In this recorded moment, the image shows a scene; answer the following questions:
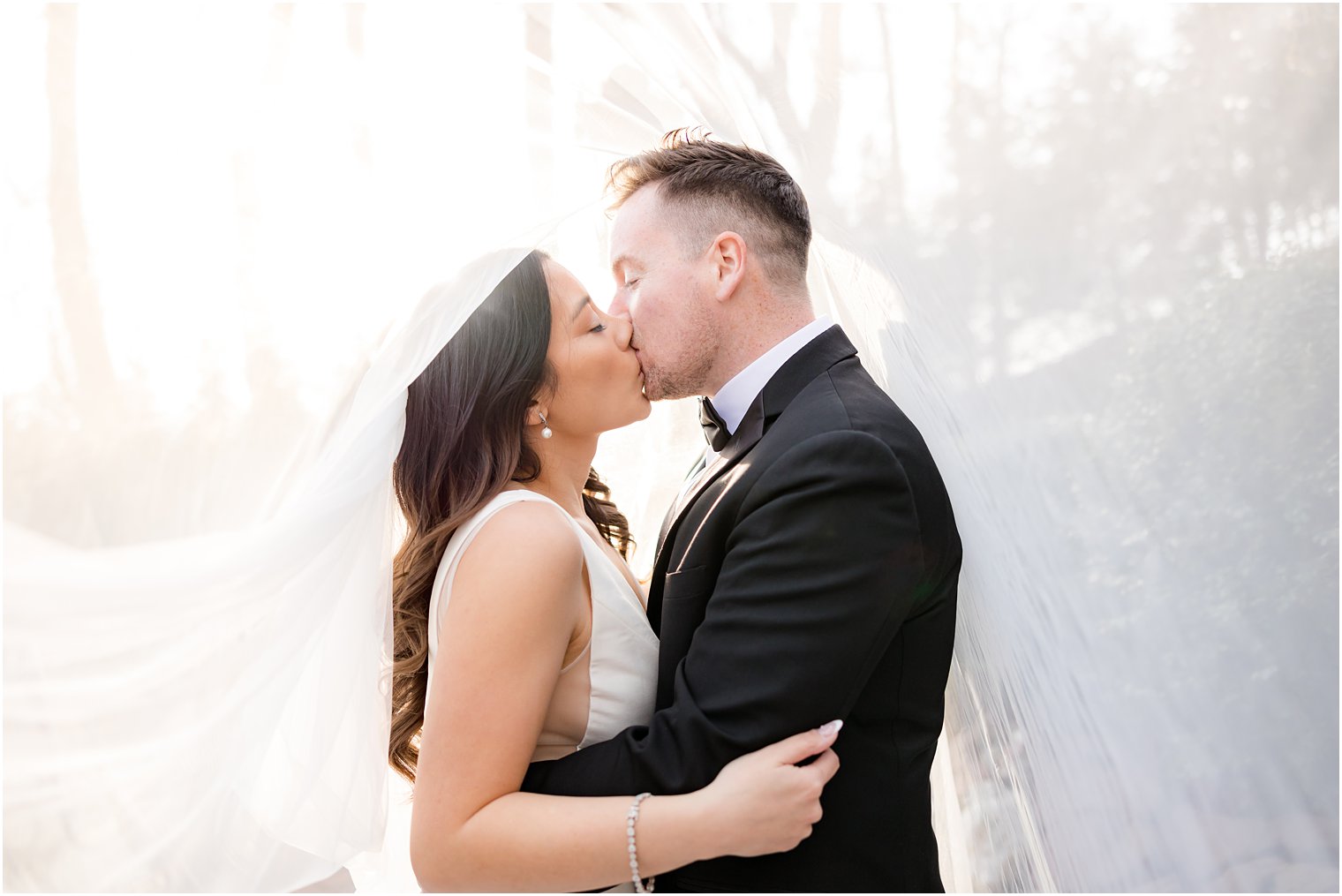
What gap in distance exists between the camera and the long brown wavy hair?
90.9 inches

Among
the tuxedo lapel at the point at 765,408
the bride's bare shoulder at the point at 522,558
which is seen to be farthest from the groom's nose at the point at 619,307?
the bride's bare shoulder at the point at 522,558

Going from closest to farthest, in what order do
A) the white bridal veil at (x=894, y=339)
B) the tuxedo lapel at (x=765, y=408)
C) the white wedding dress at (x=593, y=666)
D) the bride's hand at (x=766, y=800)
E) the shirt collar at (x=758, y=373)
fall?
1. the white bridal veil at (x=894, y=339)
2. the bride's hand at (x=766, y=800)
3. the white wedding dress at (x=593, y=666)
4. the tuxedo lapel at (x=765, y=408)
5. the shirt collar at (x=758, y=373)

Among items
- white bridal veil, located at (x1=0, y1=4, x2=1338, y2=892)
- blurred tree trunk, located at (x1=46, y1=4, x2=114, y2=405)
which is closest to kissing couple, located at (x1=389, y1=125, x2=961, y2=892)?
white bridal veil, located at (x1=0, y1=4, x2=1338, y2=892)

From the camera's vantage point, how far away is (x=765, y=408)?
7.59 ft

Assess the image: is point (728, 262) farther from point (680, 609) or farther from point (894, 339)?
point (680, 609)

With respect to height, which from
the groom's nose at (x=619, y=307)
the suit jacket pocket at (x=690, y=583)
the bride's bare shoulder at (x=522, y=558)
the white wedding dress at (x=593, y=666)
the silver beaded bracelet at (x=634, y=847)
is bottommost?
the silver beaded bracelet at (x=634, y=847)

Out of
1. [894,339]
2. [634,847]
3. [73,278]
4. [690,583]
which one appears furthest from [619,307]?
[634,847]

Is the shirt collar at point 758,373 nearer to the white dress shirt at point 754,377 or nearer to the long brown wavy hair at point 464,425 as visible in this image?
the white dress shirt at point 754,377

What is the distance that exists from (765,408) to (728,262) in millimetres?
462

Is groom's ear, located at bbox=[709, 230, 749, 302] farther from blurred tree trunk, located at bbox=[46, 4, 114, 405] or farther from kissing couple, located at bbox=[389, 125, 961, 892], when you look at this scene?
blurred tree trunk, located at bbox=[46, 4, 114, 405]

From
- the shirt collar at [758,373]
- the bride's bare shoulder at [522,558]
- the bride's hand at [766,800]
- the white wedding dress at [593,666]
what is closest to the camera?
the bride's hand at [766,800]

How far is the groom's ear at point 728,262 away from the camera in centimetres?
252

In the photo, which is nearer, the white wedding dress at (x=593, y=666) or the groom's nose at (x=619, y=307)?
the white wedding dress at (x=593, y=666)

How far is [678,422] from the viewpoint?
3.41 meters
